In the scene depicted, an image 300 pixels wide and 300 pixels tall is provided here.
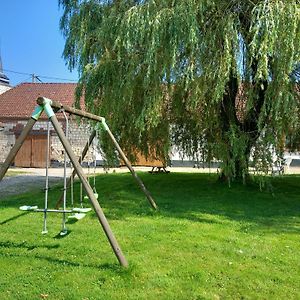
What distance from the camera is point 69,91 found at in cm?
2381

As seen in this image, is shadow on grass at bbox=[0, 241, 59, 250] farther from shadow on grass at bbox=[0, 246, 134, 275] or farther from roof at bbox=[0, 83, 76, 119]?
roof at bbox=[0, 83, 76, 119]

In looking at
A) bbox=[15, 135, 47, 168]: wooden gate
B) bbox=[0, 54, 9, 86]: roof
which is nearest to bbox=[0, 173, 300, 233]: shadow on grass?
bbox=[15, 135, 47, 168]: wooden gate

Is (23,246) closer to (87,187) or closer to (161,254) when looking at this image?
(87,187)

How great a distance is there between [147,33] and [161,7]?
0.70 m

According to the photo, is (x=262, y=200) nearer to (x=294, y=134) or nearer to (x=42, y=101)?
(x=294, y=134)

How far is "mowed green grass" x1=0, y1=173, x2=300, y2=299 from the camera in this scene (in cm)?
362

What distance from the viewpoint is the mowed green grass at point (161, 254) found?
11.9ft

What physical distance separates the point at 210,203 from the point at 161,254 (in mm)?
3634

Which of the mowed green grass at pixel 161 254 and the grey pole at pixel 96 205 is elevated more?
the grey pole at pixel 96 205

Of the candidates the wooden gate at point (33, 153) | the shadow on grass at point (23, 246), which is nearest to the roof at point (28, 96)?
the wooden gate at point (33, 153)

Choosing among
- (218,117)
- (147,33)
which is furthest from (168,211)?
(147,33)

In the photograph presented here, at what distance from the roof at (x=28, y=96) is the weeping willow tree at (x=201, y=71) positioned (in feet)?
46.3

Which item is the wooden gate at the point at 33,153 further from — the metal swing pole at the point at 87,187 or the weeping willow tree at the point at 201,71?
the metal swing pole at the point at 87,187

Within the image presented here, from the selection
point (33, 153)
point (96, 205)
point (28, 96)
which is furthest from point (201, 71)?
point (28, 96)
